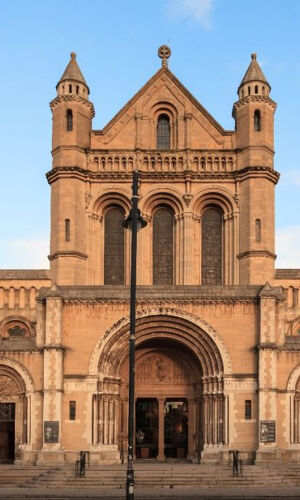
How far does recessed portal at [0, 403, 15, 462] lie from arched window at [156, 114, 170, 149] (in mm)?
17727

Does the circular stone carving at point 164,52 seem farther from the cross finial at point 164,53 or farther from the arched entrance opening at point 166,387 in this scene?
the arched entrance opening at point 166,387

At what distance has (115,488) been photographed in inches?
1232

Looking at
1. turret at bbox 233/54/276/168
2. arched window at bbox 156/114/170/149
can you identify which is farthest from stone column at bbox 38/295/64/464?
turret at bbox 233/54/276/168

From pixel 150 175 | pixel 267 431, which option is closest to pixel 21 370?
pixel 267 431

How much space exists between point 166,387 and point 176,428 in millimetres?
2045

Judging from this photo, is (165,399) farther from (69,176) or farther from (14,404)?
(69,176)

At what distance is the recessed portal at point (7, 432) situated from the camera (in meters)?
38.3

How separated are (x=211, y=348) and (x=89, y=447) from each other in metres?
7.07

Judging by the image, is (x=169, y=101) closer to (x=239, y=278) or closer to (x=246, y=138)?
(x=246, y=138)

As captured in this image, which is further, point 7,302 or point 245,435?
point 7,302

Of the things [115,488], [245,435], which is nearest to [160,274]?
[245,435]

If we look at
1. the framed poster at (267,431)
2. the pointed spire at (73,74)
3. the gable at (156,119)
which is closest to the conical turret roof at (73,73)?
the pointed spire at (73,74)

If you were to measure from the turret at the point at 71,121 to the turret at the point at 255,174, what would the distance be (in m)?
8.58

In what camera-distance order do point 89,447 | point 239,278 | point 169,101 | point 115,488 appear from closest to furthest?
1. point 115,488
2. point 89,447
3. point 239,278
4. point 169,101
